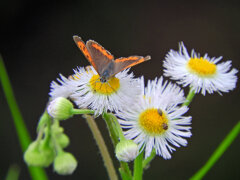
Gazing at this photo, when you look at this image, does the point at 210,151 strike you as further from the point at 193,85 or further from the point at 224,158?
the point at 193,85

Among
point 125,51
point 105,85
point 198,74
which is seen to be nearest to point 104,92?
point 105,85

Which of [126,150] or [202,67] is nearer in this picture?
[126,150]

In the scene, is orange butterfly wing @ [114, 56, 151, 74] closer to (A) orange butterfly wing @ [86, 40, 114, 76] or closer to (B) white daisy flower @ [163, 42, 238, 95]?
(A) orange butterfly wing @ [86, 40, 114, 76]

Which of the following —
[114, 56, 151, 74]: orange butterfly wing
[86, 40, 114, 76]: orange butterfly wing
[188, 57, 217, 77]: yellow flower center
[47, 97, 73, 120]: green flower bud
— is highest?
[86, 40, 114, 76]: orange butterfly wing

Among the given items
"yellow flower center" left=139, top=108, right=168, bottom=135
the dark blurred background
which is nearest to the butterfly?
Answer: "yellow flower center" left=139, top=108, right=168, bottom=135

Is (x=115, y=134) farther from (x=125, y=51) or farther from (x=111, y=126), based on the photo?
(x=125, y=51)

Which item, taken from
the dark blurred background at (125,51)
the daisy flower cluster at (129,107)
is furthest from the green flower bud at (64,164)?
the dark blurred background at (125,51)

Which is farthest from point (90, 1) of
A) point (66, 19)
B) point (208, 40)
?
point (208, 40)
